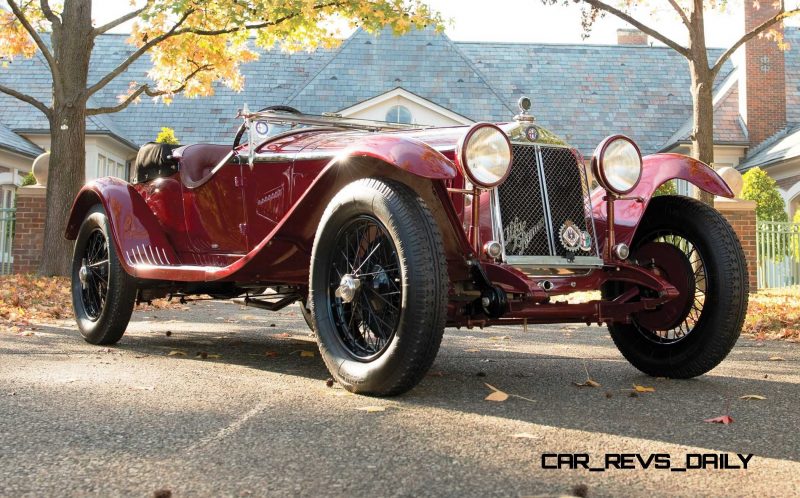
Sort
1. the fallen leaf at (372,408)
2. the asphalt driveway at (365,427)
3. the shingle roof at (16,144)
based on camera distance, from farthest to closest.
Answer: the shingle roof at (16,144) < the fallen leaf at (372,408) < the asphalt driveway at (365,427)

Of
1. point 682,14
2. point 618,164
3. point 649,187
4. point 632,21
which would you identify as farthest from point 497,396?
point 682,14

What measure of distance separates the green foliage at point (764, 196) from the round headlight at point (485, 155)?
16.2 meters

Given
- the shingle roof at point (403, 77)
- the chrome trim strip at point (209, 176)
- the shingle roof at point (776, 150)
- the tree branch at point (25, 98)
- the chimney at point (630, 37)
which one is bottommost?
the chrome trim strip at point (209, 176)

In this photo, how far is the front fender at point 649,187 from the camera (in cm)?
407

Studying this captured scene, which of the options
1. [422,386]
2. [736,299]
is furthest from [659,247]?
[422,386]

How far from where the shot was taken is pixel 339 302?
145 inches

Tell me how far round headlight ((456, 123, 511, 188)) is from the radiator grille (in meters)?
0.25

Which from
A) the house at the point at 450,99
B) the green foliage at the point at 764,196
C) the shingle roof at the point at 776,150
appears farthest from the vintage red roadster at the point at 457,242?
the shingle roof at the point at 776,150

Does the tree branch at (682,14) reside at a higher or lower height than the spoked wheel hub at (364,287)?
higher

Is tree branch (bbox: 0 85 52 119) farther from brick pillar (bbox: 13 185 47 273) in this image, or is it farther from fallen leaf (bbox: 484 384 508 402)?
fallen leaf (bbox: 484 384 508 402)

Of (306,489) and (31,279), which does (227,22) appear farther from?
(306,489)

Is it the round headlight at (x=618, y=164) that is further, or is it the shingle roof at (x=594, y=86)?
the shingle roof at (x=594, y=86)

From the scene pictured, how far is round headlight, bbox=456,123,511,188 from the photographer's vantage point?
11.6 ft

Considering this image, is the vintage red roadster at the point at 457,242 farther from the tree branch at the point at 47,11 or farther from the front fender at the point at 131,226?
the tree branch at the point at 47,11
